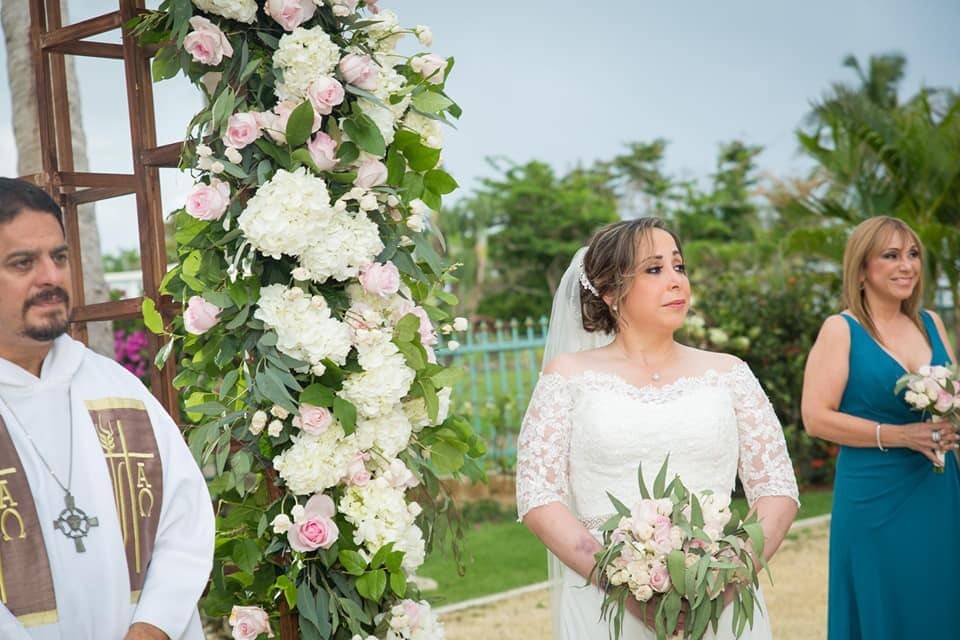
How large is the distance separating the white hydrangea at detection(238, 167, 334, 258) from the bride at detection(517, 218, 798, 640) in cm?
117

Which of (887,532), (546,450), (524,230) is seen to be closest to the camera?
(546,450)

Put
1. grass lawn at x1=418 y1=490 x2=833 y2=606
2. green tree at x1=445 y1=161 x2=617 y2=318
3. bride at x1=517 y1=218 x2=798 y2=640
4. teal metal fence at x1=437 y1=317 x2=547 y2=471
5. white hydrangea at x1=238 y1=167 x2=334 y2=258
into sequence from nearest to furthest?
white hydrangea at x1=238 y1=167 x2=334 y2=258 < bride at x1=517 y1=218 x2=798 y2=640 < grass lawn at x1=418 y1=490 x2=833 y2=606 < teal metal fence at x1=437 y1=317 x2=547 y2=471 < green tree at x1=445 y1=161 x2=617 y2=318

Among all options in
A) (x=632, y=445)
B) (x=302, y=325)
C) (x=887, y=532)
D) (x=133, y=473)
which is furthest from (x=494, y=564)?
(x=133, y=473)

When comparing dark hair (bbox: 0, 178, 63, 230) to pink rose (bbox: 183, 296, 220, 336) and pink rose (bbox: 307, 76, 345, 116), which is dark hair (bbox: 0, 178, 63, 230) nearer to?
pink rose (bbox: 183, 296, 220, 336)

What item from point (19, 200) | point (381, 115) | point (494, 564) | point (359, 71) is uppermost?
point (359, 71)

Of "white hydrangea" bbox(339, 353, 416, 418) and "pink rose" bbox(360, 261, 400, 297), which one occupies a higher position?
"pink rose" bbox(360, 261, 400, 297)

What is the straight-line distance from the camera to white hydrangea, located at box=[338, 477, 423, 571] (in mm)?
3043

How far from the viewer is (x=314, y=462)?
2.98 m

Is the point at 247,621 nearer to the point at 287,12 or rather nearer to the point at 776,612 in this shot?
the point at 287,12

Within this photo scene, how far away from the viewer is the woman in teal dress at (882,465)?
4.91 m

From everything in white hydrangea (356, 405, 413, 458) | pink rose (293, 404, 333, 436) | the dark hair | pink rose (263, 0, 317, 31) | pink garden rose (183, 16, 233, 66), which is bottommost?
white hydrangea (356, 405, 413, 458)

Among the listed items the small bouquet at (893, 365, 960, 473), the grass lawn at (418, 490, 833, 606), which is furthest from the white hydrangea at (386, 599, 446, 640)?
the grass lawn at (418, 490, 833, 606)

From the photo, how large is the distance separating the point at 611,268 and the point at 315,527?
56.3 inches

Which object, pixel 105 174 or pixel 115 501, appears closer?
pixel 115 501
